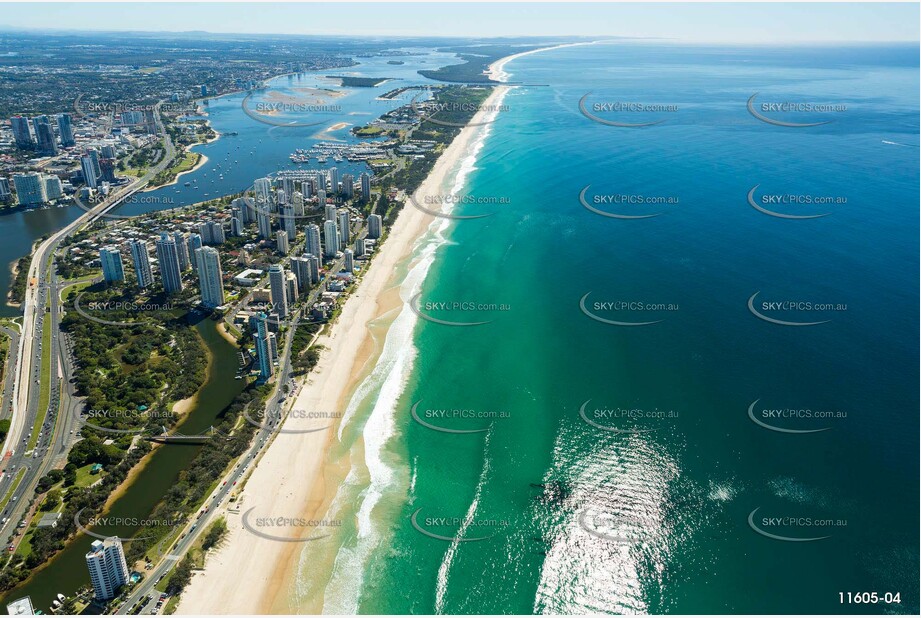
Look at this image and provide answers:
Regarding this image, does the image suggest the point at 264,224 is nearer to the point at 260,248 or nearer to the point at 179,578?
the point at 260,248

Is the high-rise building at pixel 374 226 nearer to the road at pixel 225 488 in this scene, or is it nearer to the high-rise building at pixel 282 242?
the high-rise building at pixel 282 242

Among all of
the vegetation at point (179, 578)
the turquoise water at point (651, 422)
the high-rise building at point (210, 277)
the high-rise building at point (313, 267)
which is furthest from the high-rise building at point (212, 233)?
the vegetation at point (179, 578)

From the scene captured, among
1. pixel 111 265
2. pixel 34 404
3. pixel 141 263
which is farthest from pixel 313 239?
pixel 34 404

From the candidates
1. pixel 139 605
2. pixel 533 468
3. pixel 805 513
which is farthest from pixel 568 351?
→ pixel 139 605

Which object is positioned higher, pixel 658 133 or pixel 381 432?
pixel 658 133

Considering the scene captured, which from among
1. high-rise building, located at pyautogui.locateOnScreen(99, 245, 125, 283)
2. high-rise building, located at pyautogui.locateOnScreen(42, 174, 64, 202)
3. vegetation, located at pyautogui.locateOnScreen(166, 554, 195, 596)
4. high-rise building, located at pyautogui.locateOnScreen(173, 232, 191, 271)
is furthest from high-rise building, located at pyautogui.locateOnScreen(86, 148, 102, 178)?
vegetation, located at pyautogui.locateOnScreen(166, 554, 195, 596)

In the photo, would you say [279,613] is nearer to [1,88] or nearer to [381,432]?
[381,432]
